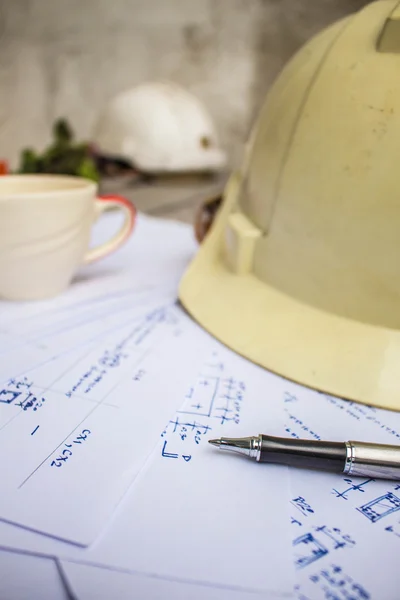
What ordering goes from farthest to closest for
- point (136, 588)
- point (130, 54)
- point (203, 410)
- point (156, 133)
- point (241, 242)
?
1. point (130, 54)
2. point (156, 133)
3. point (241, 242)
4. point (203, 410)
5. point (136, 588)

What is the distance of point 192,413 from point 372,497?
11cm

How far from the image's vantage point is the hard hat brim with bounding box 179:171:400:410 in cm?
29

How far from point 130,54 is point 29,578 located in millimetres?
1263

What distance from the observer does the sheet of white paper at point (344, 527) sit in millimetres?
175

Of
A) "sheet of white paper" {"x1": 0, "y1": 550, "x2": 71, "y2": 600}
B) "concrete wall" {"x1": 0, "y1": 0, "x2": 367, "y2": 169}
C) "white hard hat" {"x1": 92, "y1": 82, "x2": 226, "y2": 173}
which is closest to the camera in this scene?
"sheet of white paper" {"x1": 0, "y1": 550, "x2": 71, "y2": 600}

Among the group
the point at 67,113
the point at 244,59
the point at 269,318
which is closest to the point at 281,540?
the point at 269,318

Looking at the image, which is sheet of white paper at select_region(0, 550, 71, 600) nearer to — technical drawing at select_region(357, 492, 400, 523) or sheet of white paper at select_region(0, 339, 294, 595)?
sheet of white paper at select_region(0, 339, 294, 595)

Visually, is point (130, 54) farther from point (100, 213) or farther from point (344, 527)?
point (344, 527)

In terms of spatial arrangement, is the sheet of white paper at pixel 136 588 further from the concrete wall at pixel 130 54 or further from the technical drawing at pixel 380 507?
the concrete wall at pixel 130 54

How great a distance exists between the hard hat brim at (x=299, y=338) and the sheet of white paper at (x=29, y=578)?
Answer: 7.4 inches

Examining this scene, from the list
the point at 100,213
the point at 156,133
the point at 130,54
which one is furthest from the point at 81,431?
the point at 130,54

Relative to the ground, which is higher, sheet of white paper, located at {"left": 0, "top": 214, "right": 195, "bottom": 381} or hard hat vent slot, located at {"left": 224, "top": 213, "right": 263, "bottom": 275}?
hard hat vent slot, located at {"left": 224, "top": 213, "right": 263, "bottom": 275}

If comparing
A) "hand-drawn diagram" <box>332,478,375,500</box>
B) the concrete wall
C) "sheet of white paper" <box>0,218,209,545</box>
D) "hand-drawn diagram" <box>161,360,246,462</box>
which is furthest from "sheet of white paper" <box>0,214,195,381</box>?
the concrete wall

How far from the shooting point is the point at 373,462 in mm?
223
